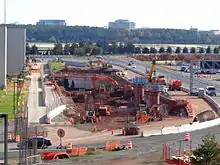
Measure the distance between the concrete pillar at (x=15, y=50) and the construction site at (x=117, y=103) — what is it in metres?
8.86

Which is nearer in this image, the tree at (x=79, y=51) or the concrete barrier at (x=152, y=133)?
the concrete barrier at (x=152, y=133)

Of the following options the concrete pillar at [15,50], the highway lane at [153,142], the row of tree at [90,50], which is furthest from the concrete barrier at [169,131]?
the row of tree at [90,50]

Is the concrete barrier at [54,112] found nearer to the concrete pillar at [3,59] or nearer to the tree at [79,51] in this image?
the concrete pillar at [3,59]

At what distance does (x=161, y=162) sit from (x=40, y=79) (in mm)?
56849

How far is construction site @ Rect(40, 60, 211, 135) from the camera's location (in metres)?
45.8

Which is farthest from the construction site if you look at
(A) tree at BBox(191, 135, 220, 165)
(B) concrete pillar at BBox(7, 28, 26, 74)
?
(A) tree at BBox(191, 135, 220, 165)

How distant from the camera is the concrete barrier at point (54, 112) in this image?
43.6 metres

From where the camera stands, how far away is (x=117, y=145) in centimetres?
3152

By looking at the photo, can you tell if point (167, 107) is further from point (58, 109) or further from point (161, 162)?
point (161, 162)

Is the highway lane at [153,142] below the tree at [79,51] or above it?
above

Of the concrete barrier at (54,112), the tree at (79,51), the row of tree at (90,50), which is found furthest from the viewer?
the row of tree at (90,50)

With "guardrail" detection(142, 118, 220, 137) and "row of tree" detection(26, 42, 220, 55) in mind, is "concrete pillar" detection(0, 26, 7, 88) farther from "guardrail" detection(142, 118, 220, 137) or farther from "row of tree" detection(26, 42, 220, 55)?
"row of tree" detection(26, 42, 220, 55)

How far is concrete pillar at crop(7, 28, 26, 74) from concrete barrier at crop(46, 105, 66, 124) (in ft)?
123

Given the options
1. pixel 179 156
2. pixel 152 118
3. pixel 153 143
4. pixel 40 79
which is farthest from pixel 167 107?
pixel 40 79
